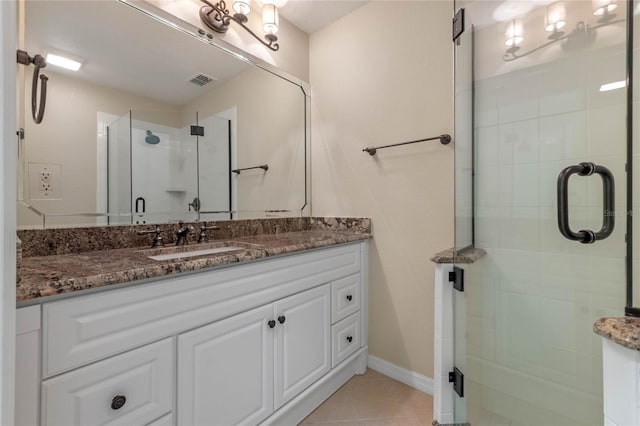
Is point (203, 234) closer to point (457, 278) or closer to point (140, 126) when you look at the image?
point (140, 126)

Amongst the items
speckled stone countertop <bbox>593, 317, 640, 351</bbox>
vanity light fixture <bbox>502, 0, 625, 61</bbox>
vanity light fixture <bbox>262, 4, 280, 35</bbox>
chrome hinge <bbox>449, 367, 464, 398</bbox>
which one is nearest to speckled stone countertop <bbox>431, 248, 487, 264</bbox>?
chrome hinge <bbox>449, 367, 464, 398</bbox>

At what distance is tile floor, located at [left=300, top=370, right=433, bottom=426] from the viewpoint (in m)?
1.44

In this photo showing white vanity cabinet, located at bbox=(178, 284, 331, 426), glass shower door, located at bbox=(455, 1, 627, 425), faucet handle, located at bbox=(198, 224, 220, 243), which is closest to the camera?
white vanity cabinet, located at bbox=(178, 284, 331, 426)

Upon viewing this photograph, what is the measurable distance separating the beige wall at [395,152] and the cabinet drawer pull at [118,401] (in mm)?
1455

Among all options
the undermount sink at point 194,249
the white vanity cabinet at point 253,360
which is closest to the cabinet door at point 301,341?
the white vanity cabinet at point 253,360

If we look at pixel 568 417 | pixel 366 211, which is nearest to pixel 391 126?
pixel 366 211

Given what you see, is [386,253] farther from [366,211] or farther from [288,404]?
[288,404]

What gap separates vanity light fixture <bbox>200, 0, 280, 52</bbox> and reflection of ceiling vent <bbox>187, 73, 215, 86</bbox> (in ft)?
0.92

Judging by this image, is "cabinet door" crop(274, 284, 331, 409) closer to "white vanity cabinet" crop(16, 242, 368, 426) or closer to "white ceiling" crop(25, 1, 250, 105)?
"white vanity cabinet" crop(16, 242, 368, 426)

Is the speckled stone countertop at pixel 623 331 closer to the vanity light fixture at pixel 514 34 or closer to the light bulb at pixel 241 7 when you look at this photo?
the vanity light fixture at pixel 514 34

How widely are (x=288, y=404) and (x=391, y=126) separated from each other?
1.67 metres

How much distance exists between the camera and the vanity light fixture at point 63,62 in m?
1.13

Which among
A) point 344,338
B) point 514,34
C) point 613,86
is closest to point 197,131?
point 344,338

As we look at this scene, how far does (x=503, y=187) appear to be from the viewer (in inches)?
57.3
